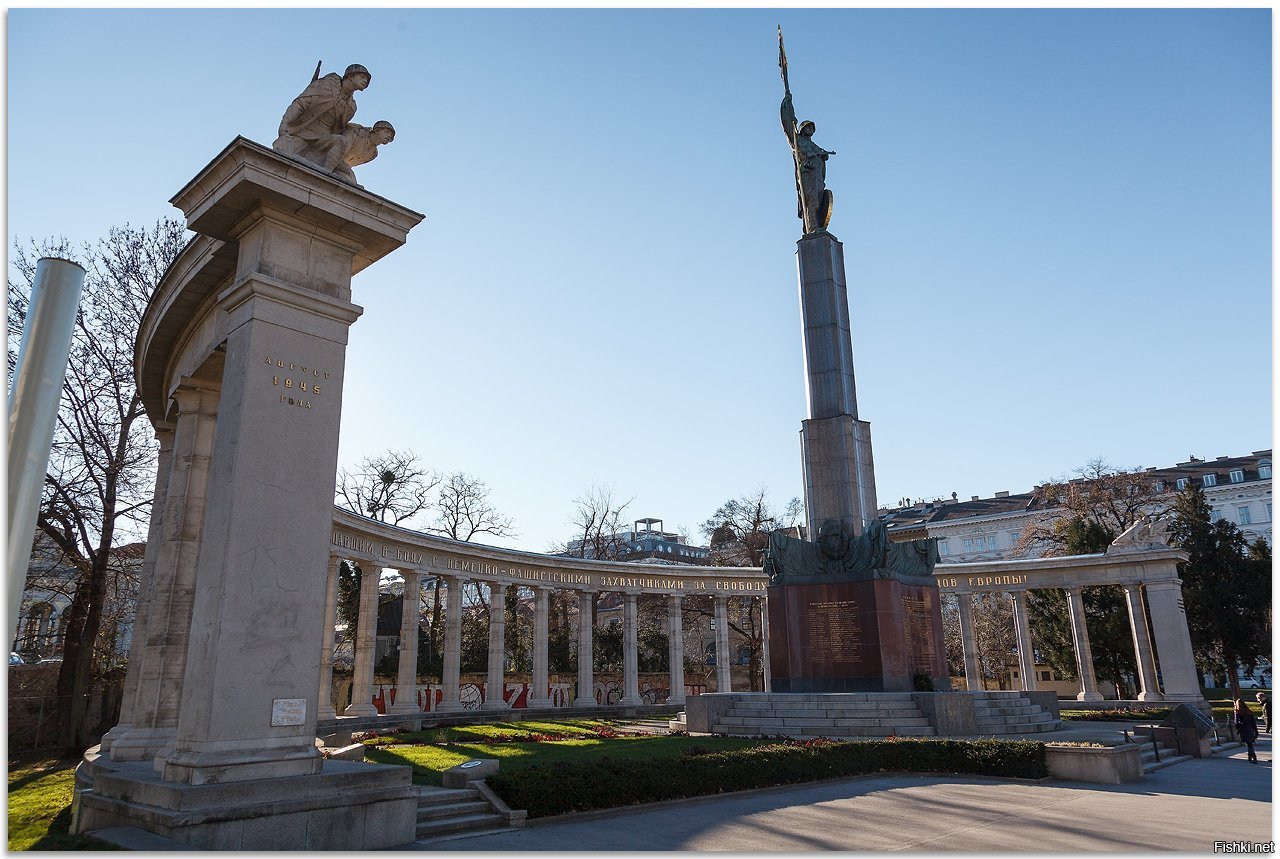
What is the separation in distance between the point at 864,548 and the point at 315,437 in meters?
17.9

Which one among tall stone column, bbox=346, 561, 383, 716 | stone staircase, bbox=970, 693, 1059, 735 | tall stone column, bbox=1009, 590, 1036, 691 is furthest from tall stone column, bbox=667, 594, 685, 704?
stone staircase, bbox=970, 693, 1059, 735

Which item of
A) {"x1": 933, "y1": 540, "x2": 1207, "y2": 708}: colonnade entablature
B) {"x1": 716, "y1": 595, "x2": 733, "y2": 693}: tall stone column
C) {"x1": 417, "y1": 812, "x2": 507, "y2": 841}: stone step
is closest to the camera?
{"x1": 417, "y1": 812, "x2": 507, "y2": 841}: stone step

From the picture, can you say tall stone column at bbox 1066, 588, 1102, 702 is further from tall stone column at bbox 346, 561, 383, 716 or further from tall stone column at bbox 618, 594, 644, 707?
tall stone column at bbox 346, 561, 383, 716

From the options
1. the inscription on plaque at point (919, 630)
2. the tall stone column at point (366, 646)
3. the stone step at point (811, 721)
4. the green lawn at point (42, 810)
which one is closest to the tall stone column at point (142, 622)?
the green lawn at point (42, 810)

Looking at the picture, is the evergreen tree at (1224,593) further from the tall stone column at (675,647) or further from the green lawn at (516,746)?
the green lawn at (516,746)

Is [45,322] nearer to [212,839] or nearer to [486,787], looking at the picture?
[212,839]

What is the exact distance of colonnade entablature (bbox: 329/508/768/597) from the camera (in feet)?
105

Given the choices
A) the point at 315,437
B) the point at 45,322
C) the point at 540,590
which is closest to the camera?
the point at 45,322

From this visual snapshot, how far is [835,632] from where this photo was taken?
80.9 ft

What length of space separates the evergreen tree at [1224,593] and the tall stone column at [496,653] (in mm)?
36028

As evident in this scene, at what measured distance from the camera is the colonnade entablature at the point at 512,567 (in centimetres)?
3216

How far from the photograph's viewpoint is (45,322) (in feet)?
18.1

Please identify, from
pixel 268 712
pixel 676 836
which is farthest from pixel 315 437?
pixel 676 836

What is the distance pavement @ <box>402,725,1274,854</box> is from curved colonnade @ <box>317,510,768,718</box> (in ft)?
55.4
